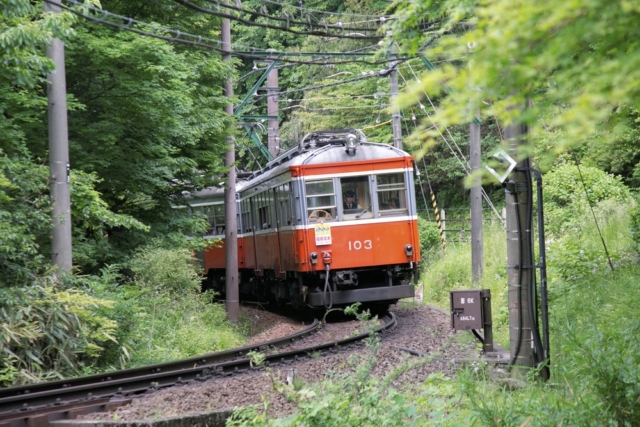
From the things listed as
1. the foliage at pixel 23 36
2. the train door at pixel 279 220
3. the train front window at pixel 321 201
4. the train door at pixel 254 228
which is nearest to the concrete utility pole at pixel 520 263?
the foliage at pixel 23 36

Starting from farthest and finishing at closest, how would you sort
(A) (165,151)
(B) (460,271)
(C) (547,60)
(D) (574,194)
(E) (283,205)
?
1. (D) (574,194)
2. (B) (460,271)
3. (E) (283,205)
4. (A) (165,151)
5. (C) (547,60)

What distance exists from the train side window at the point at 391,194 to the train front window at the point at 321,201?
33.8 inches

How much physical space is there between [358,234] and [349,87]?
61.0 ft

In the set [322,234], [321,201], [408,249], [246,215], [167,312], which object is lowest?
[167,312]

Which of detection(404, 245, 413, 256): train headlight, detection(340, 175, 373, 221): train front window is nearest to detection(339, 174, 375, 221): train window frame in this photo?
detection(340, 175, 373, 221): train front window

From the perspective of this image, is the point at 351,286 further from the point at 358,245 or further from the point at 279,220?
the point at 279,220

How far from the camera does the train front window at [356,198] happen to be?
15.0 m

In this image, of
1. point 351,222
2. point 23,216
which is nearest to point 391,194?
point 351,222

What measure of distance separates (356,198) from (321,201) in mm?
663

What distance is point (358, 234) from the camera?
49.0 feet

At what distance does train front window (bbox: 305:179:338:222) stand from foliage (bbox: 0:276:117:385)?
4804 millimetres

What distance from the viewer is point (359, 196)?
1512 centimetres

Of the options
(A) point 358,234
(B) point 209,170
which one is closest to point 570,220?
(A) point 358,234

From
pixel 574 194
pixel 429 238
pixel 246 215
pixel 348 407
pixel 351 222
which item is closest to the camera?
pixel 348 407
